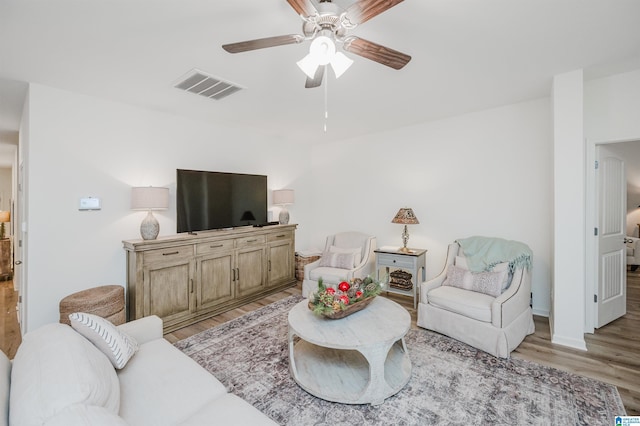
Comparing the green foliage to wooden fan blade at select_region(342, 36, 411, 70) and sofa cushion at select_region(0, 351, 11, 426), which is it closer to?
sofa cushion at select_region(0, 351, 11, 426)

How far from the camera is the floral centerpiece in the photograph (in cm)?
219

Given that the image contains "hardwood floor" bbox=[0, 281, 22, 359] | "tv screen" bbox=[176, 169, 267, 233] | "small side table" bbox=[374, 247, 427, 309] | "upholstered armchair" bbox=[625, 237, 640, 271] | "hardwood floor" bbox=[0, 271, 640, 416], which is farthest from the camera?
"upholstered armchair" bbox=[625, 237, 640, 271]

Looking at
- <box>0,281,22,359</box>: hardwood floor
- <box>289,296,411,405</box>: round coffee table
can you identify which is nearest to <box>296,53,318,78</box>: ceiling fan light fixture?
<box>289,296,411,405</box>: round coffee table

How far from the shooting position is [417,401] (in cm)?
196

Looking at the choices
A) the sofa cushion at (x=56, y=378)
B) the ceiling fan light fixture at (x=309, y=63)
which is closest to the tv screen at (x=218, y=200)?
the sofa cushion at (x=56, y=378)

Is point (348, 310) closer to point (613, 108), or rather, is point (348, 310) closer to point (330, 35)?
point (330, 35)

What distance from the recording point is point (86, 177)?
2.92 metres

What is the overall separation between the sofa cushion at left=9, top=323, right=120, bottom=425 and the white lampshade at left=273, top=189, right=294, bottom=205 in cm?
333

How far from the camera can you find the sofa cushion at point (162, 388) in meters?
1.31

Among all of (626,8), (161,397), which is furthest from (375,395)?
(626,8)

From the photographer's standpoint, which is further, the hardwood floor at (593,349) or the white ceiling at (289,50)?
the hardwood floor at (593,349)

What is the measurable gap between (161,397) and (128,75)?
8.44 ft

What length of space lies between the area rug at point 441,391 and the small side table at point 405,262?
3.50 feet

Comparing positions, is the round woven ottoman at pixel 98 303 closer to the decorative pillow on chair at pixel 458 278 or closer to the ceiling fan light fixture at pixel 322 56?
the ceiling fan light fixture at pixel 322 56
